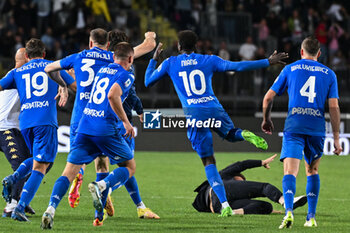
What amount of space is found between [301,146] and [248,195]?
5.95 ft

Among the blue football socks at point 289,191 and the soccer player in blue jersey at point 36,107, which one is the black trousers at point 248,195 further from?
the soccer player in blue jersey at point 36,107

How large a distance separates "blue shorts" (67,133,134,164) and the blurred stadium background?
9313 millimetres

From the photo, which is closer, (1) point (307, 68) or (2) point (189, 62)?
(1) point (307, 68)

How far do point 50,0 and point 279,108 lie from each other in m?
7.97

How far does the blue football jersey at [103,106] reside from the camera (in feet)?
27.7

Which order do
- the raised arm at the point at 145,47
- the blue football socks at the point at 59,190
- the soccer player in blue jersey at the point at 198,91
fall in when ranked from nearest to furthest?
the blue football socks at the point at 59,190 → the raised arm at the point at 145,47 → the soccer player in blue jersey at the point at 198,91

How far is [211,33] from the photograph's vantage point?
81.1 feet

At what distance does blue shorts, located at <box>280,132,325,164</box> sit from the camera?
8.80 metres

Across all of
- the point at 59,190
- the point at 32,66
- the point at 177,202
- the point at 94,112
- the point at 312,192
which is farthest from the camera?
the point at 177,202

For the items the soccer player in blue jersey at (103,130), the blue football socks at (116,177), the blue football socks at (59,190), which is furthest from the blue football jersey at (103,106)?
the blue football socks at (59,190)

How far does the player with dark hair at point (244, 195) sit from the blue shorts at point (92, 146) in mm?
2356

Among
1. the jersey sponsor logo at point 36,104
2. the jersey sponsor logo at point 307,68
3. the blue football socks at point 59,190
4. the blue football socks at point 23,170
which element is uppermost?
the jersey sponsor logo at point 307,68

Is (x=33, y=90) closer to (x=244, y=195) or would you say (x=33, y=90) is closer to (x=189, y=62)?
(x=189, y=62)

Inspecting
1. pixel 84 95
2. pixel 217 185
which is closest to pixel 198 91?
pixel 217 185
